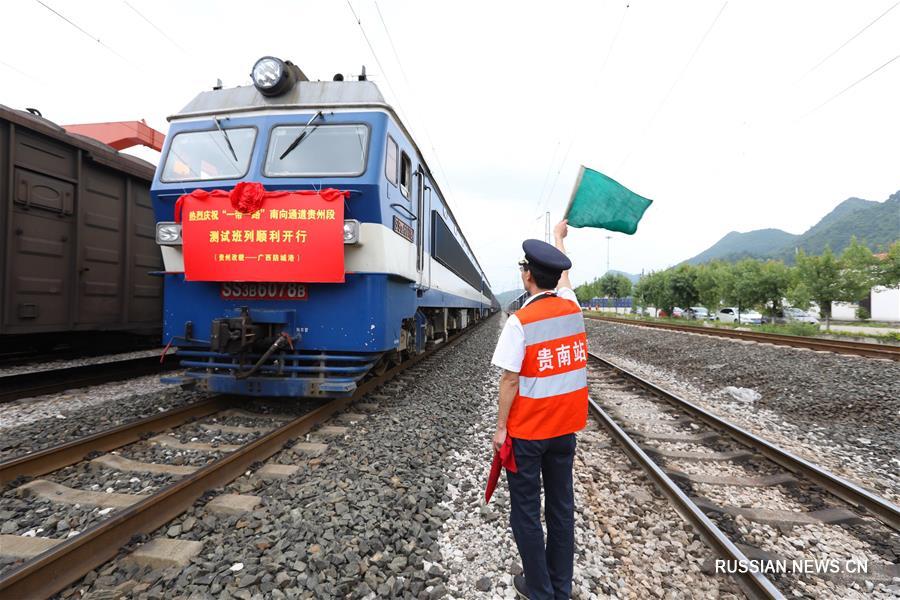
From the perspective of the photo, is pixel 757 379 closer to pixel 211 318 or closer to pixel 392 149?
pixel 392 149

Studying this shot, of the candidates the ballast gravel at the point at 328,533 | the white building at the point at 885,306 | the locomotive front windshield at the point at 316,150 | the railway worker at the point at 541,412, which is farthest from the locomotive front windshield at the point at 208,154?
the white building at the point at 885,306

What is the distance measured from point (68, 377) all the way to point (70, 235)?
218 centimetres

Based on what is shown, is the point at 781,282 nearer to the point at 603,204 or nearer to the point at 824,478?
the point at 824,478

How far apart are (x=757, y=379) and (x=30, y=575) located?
9.61 meters

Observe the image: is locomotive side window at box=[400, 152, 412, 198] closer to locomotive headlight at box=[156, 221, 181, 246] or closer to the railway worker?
locomotive headlight at box=[156, 221, 181, 246]

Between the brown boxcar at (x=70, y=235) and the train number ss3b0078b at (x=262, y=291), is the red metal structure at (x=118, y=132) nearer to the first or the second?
the brown boxcar at (x=70, y=235)

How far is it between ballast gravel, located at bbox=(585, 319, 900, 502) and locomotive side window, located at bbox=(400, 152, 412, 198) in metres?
5.32

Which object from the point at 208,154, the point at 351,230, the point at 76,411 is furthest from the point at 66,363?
the point at 351,230

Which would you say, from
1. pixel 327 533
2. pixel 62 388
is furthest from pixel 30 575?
pixel 62 388

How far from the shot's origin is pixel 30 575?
1893 mm

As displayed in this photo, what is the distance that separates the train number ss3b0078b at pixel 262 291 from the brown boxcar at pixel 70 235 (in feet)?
5.21

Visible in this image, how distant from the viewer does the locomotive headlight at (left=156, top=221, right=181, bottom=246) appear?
15.0ft

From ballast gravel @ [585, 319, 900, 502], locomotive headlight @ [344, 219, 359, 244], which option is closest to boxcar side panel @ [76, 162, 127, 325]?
locomotive headlight @ [344, 219, 359, 244]

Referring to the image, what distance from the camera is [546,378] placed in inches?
77.2
